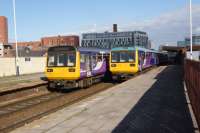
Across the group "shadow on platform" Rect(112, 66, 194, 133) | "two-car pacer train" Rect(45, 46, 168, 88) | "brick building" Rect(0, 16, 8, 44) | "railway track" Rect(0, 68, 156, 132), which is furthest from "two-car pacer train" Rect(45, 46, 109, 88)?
"brick building" Rect(0, 16, 8, 44)

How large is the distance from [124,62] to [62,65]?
24.0ft

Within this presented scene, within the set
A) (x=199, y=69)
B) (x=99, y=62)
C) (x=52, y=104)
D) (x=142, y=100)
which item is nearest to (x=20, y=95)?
(x=52, y=104)

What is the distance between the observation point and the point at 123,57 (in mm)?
28484

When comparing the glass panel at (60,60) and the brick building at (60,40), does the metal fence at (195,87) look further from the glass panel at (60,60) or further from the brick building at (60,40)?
the brick building at (60,40)

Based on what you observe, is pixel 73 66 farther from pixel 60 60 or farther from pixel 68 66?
pixel 60 60

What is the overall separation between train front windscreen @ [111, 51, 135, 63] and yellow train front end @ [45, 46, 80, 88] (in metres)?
7.02

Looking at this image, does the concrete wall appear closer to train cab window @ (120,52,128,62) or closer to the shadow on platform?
train cab window @ (120,52,128,62)

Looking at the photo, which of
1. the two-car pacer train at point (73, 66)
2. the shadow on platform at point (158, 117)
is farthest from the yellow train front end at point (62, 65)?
the shadow on platform at point (158, 117)

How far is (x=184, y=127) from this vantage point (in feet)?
30.2

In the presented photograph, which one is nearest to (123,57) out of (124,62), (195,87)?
(124,62)

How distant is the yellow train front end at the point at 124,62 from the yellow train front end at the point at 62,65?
6.81 metres

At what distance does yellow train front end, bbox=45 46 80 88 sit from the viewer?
21.8 meters

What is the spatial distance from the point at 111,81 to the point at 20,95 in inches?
446

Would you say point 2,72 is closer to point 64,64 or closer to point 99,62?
point 99,62
